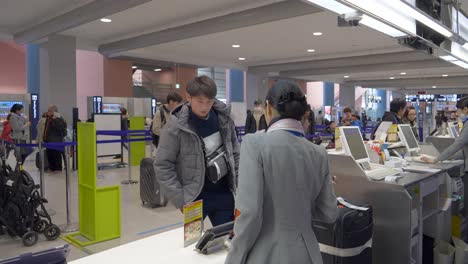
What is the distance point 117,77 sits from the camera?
1473cm

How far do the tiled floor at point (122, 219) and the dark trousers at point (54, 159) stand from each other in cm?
80

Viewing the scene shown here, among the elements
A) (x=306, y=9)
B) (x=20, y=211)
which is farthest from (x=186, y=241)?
(x=306, y=9)

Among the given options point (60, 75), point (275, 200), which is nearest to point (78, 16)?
point (60, 75)

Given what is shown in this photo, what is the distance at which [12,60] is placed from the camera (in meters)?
14.0

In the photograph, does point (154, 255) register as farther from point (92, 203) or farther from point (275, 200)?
point (92, 203)

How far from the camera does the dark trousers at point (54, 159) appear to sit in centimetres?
817

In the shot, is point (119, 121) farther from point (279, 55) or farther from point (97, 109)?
point (279, 55)

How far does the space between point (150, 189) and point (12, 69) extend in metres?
11.5

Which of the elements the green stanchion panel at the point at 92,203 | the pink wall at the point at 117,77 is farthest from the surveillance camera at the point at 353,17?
the pink wall at the point at 117,77

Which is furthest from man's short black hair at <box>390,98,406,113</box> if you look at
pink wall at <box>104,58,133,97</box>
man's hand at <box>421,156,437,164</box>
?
pink wall at <box>104,58,133,97</box>

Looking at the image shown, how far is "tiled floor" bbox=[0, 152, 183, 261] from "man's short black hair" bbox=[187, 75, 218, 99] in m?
2.31

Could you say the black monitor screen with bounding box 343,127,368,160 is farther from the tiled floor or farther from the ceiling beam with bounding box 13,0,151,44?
the ceiling beam with bounding box 13,0,151,44

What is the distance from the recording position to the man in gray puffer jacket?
2.13m

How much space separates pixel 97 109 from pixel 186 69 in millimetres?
5312
